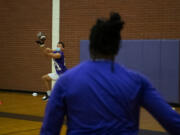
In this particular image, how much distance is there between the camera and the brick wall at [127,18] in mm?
9562

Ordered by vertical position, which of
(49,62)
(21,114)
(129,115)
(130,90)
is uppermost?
(130,90)

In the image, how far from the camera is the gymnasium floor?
6.00 metres

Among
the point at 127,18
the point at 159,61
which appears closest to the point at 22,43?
the point at 127,18

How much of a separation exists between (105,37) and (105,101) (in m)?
0.31

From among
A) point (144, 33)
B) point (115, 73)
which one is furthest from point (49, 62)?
point (115, 73)

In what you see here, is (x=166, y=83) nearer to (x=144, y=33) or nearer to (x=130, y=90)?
(x=144, y=33)

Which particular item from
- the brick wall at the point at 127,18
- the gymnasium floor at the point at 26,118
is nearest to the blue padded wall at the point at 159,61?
the brick wall at the point at 127,18

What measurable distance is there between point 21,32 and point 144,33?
4.65 meters

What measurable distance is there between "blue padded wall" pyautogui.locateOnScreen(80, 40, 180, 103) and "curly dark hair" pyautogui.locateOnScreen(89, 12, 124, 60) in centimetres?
782

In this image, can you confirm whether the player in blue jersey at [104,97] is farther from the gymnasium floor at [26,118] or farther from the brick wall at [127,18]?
the brick wall at [127,18]

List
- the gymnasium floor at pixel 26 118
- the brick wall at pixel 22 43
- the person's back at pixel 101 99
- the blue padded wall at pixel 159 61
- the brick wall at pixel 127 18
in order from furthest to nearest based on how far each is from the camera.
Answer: the brick wall at pixel 22 43 < the brick wall at pixel 127 18 < the blue padded wall at pixel 159 61 < the gymnasium floor at pixel 26 118 < the person's back at pixel 101 99

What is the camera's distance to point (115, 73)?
5.41 ft

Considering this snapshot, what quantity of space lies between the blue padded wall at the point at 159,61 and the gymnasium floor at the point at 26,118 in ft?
4.22

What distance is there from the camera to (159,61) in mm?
9414
